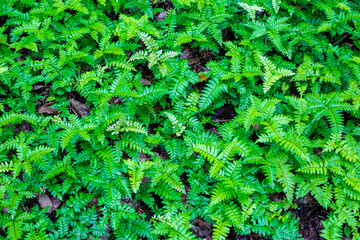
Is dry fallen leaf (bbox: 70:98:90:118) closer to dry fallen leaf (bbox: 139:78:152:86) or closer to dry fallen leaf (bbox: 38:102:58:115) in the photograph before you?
dry fallen leaf (bbox: 38:102:58:115)

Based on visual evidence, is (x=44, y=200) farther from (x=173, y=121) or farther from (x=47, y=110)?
(x=173, y=121)

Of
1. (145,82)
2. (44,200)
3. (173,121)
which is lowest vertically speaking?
(44,200)

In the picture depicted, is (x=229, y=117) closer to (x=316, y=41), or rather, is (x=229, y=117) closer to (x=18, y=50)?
(x=316, y=41)

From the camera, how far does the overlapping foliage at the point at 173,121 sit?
412 centimetres

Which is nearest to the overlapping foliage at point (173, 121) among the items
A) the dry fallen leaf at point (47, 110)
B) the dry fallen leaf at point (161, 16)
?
the dry fallen leaf at point (47, 110)

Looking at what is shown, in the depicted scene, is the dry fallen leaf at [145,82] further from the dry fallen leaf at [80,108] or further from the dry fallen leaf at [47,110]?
the dry fallen leaf at [47,110]

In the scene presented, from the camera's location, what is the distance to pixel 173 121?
463 centimetres

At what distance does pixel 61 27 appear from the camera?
16.3 ft

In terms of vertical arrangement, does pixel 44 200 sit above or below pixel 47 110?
below

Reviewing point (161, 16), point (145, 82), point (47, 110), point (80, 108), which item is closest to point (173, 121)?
point (145, 82)

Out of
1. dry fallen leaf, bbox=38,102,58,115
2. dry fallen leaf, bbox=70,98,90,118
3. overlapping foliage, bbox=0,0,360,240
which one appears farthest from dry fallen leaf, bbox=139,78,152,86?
dry fallen leaf, bbox=38,102,58,115

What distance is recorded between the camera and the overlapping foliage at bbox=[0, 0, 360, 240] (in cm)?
412

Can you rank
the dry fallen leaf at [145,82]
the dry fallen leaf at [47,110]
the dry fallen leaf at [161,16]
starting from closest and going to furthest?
1. the dry fallen leaf at [47,110]
2. the dry fallen leaf at [145,82]
3. the dry fallen leaf at [161,16]

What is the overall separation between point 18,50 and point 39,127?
1.77 metres
